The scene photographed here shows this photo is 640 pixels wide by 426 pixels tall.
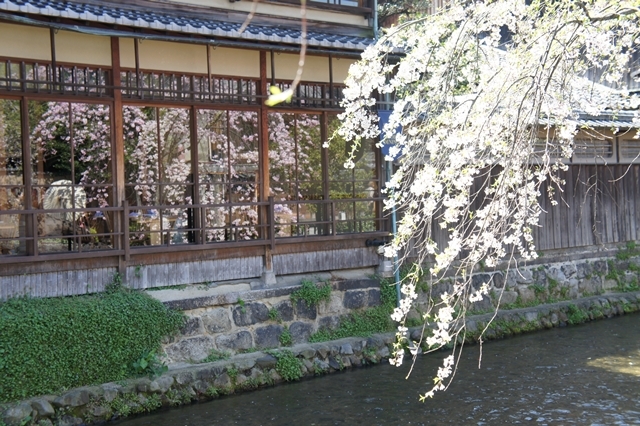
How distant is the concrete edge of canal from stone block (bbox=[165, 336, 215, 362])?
232 millimetres

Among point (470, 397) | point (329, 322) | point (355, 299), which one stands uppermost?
point (355, 299)

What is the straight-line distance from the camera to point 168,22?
10.3 m

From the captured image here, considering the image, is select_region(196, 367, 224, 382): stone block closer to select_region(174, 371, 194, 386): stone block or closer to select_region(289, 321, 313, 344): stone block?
select_region(174, 371, 194, 386): stone block

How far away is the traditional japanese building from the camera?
31.8ft

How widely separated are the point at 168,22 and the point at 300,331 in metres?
4.98

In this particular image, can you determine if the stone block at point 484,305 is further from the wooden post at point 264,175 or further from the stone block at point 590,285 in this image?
the wooden post at point 264,175

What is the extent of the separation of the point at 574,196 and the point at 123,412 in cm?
1064

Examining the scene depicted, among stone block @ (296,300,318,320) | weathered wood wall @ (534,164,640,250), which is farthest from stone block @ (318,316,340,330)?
weathered wood wall @ (534,164,640,250)

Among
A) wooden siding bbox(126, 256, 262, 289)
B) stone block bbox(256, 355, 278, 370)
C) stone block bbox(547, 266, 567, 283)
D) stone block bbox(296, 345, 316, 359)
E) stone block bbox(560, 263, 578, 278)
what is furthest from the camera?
stone block bbox(560, 263, 578, 278)

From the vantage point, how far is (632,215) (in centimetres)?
1756

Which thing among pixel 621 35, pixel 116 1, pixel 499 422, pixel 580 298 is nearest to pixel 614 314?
pixel 580 298

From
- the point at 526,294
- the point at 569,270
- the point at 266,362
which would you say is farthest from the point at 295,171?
the point at 569,270

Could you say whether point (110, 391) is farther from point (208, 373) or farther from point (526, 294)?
point (526, 294)

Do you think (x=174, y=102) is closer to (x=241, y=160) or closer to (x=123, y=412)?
(x=241, y=160)
